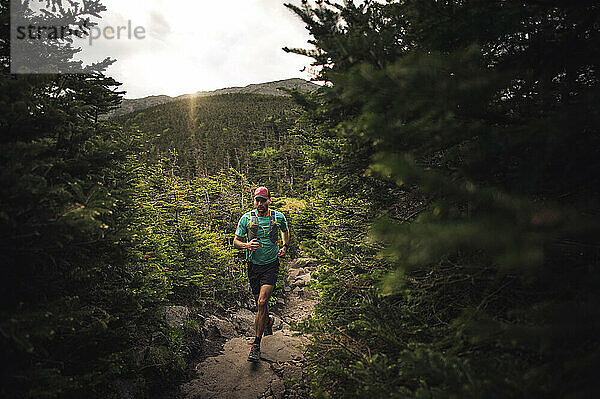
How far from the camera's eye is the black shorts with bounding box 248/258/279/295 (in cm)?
535

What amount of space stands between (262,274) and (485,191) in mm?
4634

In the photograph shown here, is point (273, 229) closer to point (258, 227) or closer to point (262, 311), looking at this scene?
point (258, 227)

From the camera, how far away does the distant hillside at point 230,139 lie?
4541 cm

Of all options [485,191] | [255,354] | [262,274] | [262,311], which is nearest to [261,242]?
[262,274]

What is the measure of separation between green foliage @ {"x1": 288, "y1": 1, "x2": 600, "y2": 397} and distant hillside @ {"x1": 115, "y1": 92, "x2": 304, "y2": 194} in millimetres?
32232

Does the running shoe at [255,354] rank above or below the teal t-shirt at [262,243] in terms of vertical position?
below

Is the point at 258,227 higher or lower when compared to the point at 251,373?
higher

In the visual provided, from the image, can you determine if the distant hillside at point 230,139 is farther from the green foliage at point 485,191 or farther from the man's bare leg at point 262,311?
the green foliage at point 485,191

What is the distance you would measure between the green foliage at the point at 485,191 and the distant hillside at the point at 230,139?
3223cm

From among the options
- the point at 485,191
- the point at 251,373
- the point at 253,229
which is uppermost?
the point at 485,191

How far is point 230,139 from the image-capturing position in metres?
57.2

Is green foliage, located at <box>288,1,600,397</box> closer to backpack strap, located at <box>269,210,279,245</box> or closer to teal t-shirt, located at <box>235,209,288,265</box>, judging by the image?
teal t-shirt, located at <box>235,209,288,265</box>

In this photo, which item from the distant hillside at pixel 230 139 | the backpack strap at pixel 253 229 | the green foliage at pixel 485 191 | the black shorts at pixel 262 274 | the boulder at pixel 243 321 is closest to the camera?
the green foliage at pixel 485 191

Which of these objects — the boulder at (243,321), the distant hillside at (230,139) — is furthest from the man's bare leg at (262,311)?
the distant hillside at (230,139)
